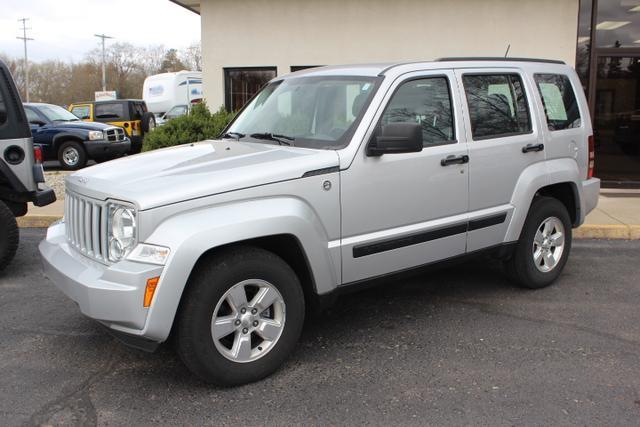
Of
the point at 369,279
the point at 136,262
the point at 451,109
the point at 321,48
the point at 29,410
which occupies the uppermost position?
the point at 321,48

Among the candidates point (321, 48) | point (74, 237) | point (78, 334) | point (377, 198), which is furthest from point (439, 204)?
point (321, 48)

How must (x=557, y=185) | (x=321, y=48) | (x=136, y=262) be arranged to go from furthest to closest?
1. (x=321, y=48)
2. (x=557, y=185)
3. (x=136, y=262)

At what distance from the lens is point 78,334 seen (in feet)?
14.6

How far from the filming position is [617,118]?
1087 cm

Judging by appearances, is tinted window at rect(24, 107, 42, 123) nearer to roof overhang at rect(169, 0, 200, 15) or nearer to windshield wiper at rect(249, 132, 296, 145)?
roof overhang at rect(169, 0, 200, 15)

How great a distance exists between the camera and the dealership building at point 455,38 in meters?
10.5

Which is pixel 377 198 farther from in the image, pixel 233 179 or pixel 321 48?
pixel 321 48

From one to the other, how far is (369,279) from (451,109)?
57.2 inches

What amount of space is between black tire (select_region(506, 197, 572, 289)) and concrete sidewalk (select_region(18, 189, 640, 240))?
7.82 ft

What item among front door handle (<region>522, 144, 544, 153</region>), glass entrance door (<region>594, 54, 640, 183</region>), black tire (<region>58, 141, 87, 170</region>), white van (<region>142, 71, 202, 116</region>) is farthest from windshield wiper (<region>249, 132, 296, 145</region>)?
white van (<region>142, 71, 202, 116</region>)

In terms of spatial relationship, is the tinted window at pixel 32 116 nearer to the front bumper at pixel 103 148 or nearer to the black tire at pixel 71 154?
the black tire at pixel 71 154

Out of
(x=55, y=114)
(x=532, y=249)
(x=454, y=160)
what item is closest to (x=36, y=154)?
(x=454, y=160)

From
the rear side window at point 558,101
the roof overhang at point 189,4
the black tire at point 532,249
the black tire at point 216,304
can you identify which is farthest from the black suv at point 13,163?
the roof overhang at point 189,4

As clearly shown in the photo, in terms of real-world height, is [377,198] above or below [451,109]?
below
